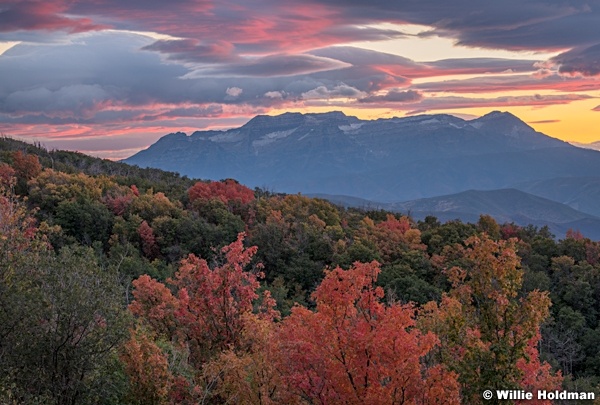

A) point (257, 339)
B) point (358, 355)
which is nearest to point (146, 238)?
point (257, 339)

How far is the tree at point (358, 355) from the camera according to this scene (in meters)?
17.7

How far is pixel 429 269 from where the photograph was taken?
74562mm

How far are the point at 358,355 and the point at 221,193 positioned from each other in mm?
86680

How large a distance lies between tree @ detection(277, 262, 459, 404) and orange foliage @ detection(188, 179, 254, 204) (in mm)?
77765

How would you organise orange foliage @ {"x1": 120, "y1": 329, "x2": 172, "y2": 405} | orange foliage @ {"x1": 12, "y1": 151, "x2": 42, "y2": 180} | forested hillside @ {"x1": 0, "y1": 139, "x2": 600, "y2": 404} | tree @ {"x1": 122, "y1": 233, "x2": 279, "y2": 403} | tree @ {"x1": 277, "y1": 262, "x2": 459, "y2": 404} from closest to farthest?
forested hillside @ {"x1": 0, "y1": 139, "x2": 600, "y2": 404}
tree @ {"x1": 277, "y1": 262, "x2": 459, "y2": 404}
orange foliage @ {"x1": 120, "y1": 329, "x2": 172, "y2": 405}
tree @ {"x1": 122, "y1": 233, "x2": 279, "y2": 403}
orange foliage @ {"x1": 12, "y1": 151, "x2": 42, "y2": 180}

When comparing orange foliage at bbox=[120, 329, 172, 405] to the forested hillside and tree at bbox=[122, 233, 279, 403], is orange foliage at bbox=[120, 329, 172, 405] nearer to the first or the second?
the forested hillside

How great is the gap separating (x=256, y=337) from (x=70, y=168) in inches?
4199

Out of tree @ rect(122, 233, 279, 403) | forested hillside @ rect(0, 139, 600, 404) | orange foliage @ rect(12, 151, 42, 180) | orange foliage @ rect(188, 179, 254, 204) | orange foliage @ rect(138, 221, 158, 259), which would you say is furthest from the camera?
orange foliage @ rect(188, 179, 254, 204)

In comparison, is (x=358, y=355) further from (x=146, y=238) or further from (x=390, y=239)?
(x=146, y=238)

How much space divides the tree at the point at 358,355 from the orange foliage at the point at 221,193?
77.8 m

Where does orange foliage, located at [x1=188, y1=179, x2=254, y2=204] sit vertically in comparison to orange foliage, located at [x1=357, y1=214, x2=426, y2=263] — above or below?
above

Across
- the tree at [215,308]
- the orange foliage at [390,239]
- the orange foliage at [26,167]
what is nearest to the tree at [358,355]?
the tree at [215,308]

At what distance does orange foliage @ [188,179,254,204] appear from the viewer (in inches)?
3952

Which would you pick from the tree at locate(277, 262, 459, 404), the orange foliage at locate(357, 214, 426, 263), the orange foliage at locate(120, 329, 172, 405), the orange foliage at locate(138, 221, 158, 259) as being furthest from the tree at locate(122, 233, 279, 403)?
the orange foliage at locate(138, 221, 158, 259)
